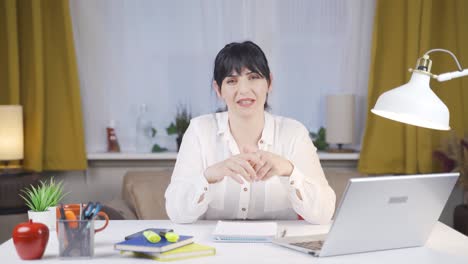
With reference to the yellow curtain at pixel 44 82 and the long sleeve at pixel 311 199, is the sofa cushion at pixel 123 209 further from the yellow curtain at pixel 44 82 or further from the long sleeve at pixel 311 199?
the long sleeve at pixel 311 199

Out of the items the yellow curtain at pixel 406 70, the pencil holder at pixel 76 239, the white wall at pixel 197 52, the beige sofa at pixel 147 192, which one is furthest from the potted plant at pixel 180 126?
the pencil holder at pixel 76 239

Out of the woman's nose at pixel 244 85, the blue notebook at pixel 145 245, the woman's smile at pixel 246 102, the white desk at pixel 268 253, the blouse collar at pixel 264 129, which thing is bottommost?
the white desk at pixel 268 253

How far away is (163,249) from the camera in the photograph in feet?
5.25

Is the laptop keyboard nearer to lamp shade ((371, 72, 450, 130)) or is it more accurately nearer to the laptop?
the laptop

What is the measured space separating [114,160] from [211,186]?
5.58 feet

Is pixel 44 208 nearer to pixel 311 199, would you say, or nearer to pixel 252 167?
pixel 252 167

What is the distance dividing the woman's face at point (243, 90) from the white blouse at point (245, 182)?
0.40 feet

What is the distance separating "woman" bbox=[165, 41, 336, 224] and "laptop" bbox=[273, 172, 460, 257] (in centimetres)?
43

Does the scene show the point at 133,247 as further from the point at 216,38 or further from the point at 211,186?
the point at 216,38

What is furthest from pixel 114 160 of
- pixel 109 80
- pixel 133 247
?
pixel 133 247

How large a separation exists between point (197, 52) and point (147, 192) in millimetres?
999

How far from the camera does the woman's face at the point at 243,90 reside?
2.33 m

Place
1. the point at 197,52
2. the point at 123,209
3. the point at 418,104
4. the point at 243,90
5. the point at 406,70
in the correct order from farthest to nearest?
the point at 197,52 < the point at 406,70 < the point at 123,209 < the point at 243,90 < the point at 418,104

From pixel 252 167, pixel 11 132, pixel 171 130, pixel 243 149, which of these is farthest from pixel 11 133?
pixel 252 167
